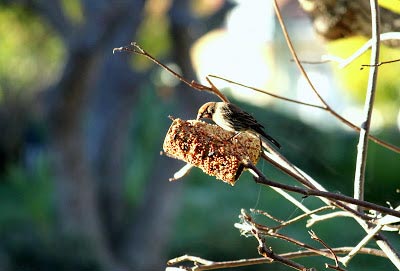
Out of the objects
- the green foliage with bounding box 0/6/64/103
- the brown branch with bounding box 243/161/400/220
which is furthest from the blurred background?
the brown branch with bounding box 243/161/400/220

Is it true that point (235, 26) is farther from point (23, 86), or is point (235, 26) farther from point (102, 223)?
point (102, 223)

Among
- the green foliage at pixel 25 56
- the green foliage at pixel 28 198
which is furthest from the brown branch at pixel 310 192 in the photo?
the green foliage at pixel 25 56

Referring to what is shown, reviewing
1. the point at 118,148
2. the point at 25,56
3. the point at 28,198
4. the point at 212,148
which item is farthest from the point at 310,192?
the point at 25,56

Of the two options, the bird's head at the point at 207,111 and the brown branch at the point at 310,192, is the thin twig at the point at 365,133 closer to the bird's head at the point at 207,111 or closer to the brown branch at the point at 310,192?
the brown branch at the point at 310,192

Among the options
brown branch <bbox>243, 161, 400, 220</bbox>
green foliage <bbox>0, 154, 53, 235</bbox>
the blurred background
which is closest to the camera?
brown branch <bbox>243, 161, 400, 220</bbox>

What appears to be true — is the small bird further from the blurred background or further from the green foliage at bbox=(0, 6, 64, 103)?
the green foliage at bbox=(0, 6, 64, 103)

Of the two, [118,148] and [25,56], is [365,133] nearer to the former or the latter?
[118,148]
